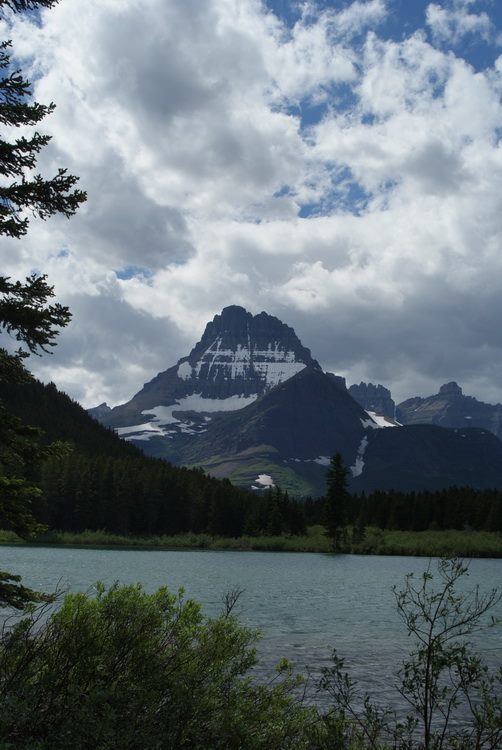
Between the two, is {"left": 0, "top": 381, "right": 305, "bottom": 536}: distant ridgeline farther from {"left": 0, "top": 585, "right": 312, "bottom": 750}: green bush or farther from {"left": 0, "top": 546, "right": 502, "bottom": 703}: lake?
{"left": 0, "top": 585, "right": 312, "bottom": 750}: green bush

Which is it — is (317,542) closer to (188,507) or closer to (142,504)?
(188,507)

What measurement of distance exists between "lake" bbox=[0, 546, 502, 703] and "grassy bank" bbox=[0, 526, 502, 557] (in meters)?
27.4

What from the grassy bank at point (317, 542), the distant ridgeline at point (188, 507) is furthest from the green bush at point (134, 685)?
the distant ridgeline at point (188, 507)

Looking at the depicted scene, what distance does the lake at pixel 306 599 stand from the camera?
2542cm

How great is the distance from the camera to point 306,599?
4469cm

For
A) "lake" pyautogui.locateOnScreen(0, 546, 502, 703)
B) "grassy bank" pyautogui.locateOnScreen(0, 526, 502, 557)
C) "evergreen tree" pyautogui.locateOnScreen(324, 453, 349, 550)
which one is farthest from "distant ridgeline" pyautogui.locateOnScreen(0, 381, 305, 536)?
"lake" pyautogui.locateOnScreen(0, 546, 502, 703)

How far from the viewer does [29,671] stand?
1073 centimetres

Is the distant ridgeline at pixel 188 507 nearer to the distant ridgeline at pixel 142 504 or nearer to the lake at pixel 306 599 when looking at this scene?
the distant ridgeline at pixel 142 504

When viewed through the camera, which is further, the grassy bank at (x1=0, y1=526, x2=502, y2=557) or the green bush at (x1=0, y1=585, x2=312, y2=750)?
the grassy bank at (x1=0, y1=526, x2=502, y2=557)

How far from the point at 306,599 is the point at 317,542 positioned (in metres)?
75.8

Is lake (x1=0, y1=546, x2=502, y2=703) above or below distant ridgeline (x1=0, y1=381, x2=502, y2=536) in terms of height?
below

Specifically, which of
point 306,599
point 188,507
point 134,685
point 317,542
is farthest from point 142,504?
A: point 134,685

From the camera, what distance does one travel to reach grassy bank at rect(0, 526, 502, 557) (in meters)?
105

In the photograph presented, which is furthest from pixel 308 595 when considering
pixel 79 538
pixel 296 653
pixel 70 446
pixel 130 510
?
pixel 130 510
